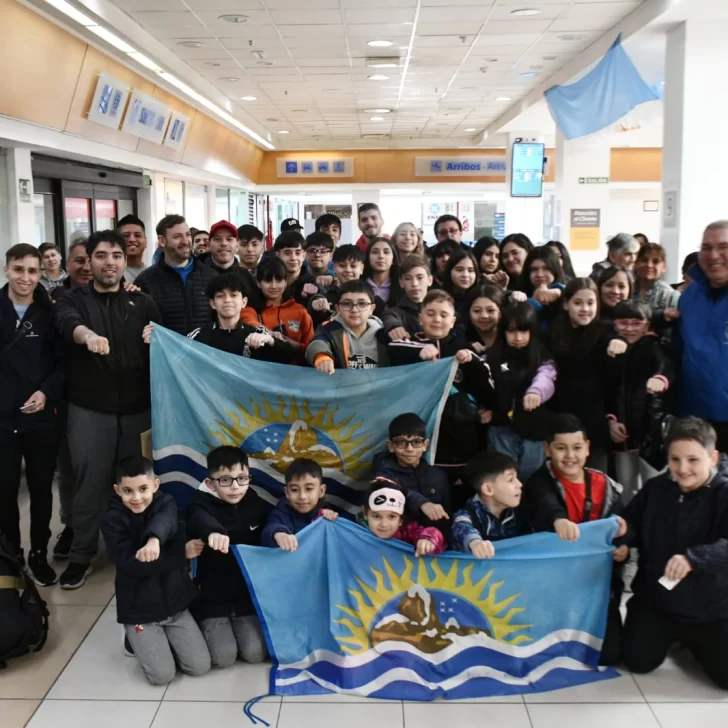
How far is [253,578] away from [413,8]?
570cm

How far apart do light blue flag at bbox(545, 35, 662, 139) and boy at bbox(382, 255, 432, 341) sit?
14.3 feet

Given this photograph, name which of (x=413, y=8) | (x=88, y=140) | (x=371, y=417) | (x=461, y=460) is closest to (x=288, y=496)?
(x=371, y=417)

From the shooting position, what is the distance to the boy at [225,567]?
3.31 m

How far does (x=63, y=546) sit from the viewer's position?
4379 millimetres

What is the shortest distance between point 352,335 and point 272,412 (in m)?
0.58

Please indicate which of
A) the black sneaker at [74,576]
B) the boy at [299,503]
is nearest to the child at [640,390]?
the boy at [299,503]

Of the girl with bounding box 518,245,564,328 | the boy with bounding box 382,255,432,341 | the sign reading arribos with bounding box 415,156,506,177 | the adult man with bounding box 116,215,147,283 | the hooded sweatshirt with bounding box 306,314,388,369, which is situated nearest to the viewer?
the hooded sweatshirt with bounding box 306,314,388,369

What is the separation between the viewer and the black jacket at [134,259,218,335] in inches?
184

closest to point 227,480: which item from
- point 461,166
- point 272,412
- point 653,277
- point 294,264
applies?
point 272,412

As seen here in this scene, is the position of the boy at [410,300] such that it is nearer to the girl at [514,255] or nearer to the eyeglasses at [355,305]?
the eyeglasses at [355,305]

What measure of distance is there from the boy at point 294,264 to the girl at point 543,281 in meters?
1.33

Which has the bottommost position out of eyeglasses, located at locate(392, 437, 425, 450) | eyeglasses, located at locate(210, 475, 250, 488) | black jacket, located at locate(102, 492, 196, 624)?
black jacket, located at locate(102, 492, 196, 624)

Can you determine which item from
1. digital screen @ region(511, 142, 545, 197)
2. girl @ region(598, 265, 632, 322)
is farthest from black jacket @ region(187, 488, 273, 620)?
digital screen @ region(511, 142, 545, 197)

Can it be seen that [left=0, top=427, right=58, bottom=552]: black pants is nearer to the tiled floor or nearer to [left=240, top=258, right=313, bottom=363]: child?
the tiled floor
